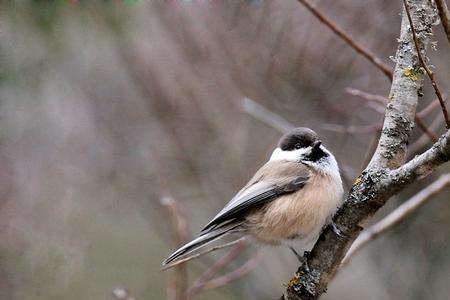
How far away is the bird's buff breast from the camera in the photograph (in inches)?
118

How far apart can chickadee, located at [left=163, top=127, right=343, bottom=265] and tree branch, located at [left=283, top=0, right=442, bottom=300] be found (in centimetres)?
40

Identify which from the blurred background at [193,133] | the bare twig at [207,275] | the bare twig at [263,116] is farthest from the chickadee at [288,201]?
the blurred background at [193,133]

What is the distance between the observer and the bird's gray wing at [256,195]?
3.05 meters

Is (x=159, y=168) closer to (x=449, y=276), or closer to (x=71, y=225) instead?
(x=71, y=225)

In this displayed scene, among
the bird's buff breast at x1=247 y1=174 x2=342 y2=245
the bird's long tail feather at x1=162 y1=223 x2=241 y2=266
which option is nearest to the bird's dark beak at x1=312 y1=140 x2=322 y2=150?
the bird's buff breast at x1=247 y1=174 x2=342 y2=245

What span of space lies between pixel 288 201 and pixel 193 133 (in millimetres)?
1959

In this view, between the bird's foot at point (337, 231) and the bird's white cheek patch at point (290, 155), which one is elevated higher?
the bird's white cheek patch at point (290, 155)

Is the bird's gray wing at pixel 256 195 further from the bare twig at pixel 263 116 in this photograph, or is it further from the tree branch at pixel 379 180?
the bare twig at pixel 263 116

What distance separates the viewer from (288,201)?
3119mm

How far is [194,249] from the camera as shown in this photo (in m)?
2.88

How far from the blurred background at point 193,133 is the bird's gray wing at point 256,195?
1132 mm

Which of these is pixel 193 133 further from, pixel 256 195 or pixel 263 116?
pixel 256 195

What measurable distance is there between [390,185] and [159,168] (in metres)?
2.89

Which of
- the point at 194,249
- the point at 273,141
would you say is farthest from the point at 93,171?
the point at 194,249
